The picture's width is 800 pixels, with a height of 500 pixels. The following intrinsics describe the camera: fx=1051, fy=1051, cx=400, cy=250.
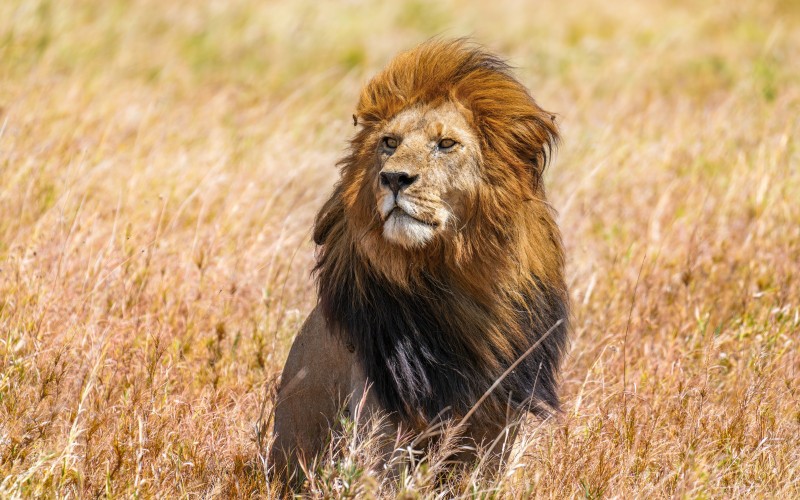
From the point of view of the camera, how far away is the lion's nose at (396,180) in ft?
9.95

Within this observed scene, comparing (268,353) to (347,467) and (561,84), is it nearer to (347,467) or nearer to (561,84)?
(347,467)

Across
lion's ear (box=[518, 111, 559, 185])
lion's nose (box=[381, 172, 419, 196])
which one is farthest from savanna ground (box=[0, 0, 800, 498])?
lion's ear (box=[518, 111, 559, 185])

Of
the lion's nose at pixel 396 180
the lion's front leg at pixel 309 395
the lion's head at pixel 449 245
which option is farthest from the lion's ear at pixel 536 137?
the lion's front leg at pixel 309 395

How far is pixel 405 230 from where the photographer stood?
305 cm

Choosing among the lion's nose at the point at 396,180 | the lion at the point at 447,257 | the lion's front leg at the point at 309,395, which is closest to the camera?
the lion's nose at the point at 396,180

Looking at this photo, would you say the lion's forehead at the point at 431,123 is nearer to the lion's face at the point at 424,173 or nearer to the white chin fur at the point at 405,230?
the lion's face at the point at 424,173

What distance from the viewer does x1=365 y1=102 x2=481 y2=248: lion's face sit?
10.0 feet

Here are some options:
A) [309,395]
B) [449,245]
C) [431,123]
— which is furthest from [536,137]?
[309,395]

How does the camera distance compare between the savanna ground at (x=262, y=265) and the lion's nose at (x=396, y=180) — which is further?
the savanna ground at (x=262, y=265)

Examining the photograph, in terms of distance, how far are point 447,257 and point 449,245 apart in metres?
0.05

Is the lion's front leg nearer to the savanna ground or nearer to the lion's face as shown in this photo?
the savanna ground

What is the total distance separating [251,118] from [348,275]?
4.18 m

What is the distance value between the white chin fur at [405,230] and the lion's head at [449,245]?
0.03m

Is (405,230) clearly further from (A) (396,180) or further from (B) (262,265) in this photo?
(B) (262,265)
